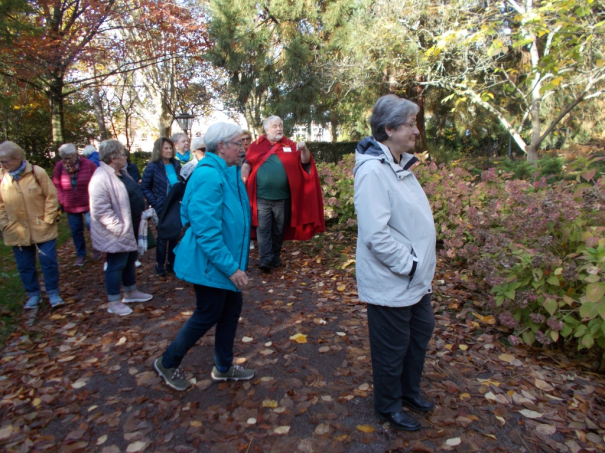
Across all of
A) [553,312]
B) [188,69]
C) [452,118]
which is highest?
[188,69]

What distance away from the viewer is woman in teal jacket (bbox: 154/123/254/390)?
2648mm

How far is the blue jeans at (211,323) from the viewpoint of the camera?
2816 mm

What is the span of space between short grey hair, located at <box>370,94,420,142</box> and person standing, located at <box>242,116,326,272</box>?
308 cm

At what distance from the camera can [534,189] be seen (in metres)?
4.33

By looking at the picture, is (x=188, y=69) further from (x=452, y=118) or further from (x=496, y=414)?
(x=496, y=414)

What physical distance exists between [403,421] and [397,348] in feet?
1.58

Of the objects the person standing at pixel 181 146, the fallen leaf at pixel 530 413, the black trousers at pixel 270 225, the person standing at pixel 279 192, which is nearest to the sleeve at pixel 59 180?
the person standing at pixel 181 146

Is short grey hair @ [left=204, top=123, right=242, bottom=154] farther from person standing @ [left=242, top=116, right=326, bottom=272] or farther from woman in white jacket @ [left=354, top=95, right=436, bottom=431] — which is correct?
person standing @ [left=242, top=116, right=326, bottom=272]

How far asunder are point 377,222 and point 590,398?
6.52 feet

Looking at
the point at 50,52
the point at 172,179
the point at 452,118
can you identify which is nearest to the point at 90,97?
the point at 50,52

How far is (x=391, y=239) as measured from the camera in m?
2.24

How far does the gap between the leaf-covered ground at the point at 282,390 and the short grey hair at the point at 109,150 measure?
5.50 ft

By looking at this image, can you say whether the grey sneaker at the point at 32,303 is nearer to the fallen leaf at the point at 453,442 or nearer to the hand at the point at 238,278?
the hand at the point at 238,278

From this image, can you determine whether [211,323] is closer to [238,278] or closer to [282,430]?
[238,278]
